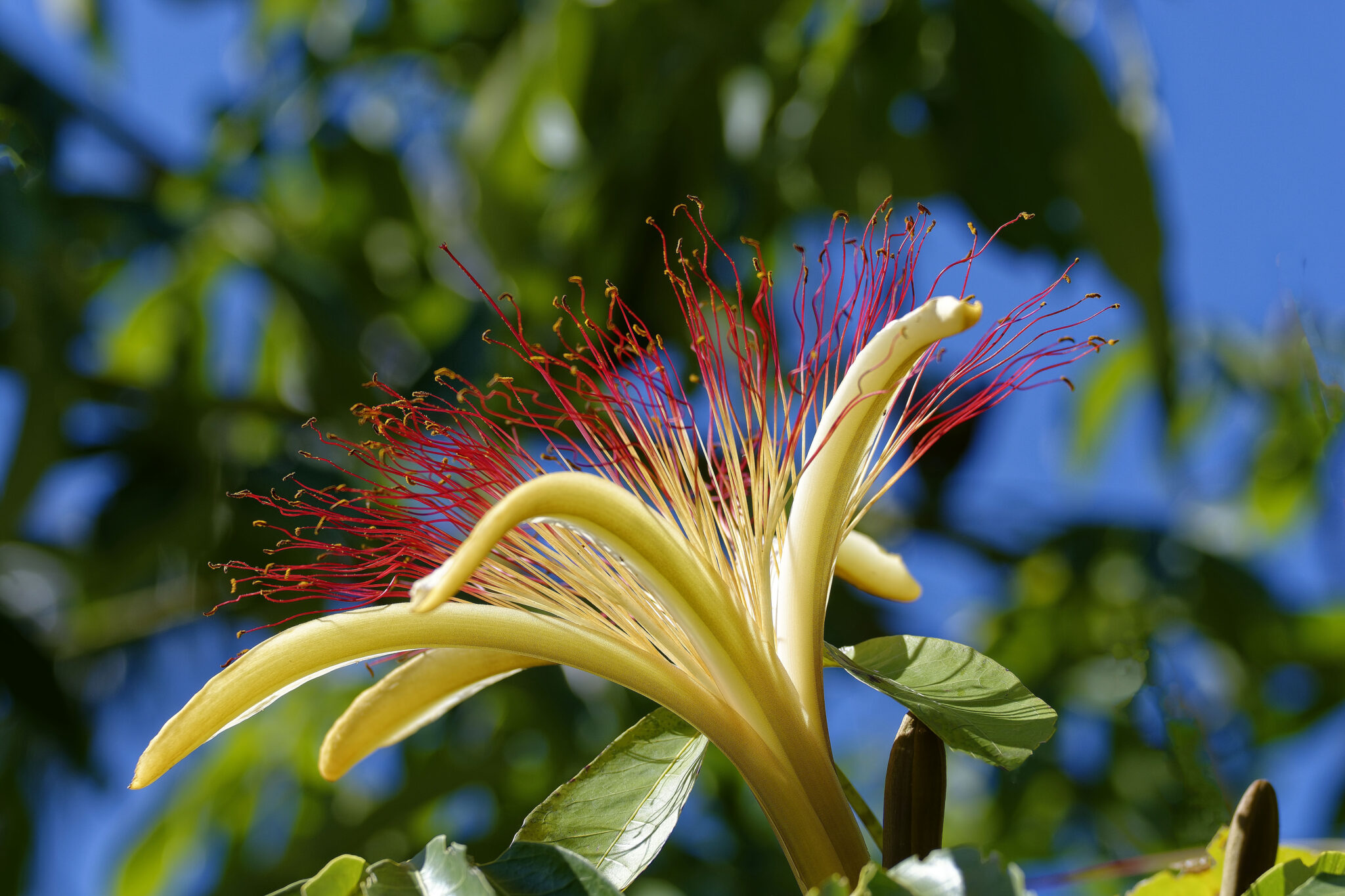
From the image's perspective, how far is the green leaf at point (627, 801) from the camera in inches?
16.3

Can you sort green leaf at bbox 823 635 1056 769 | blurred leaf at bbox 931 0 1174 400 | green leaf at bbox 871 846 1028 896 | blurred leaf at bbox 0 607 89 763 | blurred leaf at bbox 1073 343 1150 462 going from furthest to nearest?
blurred leaf at bbox 1073 343 1150 462, blurred leaf at bbox 0 607 89 763, blurred leaf at bbox 931 0 1174 400, green leaf at bbox 823 635 1056 769, green leaf at bbox 871 846 1028 896

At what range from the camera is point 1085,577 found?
7.75 ft

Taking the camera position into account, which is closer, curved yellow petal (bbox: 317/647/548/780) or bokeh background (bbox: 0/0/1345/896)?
curved yellow petal (bbox: 317/647/548/780)

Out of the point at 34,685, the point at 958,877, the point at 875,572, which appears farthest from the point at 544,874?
the point at 34,685

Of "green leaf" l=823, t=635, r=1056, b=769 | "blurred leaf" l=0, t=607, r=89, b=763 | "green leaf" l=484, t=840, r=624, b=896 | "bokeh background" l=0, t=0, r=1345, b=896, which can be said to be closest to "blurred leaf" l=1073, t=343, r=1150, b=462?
"bokeh background" l=0, t=0, r=1345, b=896

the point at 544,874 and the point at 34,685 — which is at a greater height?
the point at 544,874

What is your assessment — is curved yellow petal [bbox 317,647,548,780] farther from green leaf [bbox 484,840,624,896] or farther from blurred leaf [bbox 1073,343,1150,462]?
blurred leaf [bbox 1073,343,1150,462]

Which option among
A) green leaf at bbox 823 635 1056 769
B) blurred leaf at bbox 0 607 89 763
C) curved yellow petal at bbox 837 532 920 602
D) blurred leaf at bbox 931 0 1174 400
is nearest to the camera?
green leaf at bbox 823 635 1056 769

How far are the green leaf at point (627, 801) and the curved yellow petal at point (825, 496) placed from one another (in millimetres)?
52

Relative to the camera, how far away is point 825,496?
435 millimetres

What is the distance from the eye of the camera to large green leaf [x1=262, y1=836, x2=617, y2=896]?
0.34 m

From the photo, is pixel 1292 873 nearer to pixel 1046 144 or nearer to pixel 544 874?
pixel 544 874

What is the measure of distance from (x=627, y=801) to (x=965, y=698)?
0.13 metres

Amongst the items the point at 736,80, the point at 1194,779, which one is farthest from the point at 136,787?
the point at 736,80
